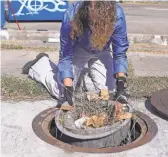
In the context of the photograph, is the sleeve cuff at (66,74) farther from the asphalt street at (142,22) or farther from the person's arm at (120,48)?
the asphalt street at (142,22)

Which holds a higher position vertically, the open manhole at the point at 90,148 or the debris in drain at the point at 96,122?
the debris in drain at the point at 96,122

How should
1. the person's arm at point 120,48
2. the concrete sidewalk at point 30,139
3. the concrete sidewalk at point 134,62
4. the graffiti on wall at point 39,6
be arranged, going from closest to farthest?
1. the concrete sidewalk at point 30,139
2. the person's arm at point 120,48
3. the concrete sidewalk at point 134,62
4. the graffiti on wall at point 39,6

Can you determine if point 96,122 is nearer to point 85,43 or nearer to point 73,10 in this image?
point 85,43

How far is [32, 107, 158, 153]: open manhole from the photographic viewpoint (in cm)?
324

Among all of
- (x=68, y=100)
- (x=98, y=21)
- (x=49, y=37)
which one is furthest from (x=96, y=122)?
(x=49, y=37)

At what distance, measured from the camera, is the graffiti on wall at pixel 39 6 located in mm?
8922

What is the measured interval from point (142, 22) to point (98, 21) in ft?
21.5

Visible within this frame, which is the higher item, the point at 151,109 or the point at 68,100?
the point at 68,100

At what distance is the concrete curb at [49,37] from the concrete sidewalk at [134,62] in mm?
896

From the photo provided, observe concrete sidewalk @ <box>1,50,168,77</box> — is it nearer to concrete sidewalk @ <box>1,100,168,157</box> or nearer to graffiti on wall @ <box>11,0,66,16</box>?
concrete sidewalk @ <box>1,100,168,157</box>

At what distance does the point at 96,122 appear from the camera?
130 inches

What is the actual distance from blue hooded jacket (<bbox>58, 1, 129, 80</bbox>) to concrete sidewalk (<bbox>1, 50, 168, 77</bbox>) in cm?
136

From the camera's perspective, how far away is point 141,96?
14.2ft

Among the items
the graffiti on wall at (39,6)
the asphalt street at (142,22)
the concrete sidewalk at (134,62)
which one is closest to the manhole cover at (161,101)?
the concrete sidewalk at (134,62)
